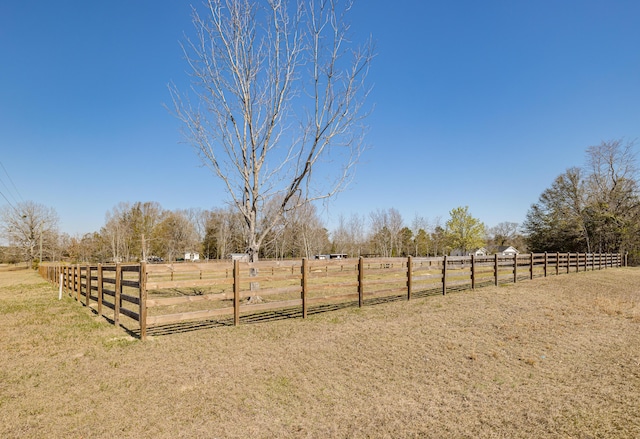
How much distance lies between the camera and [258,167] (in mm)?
11391

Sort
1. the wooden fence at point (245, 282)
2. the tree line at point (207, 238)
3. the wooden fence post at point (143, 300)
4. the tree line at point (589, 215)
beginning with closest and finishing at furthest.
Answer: the wooden fence post at point (143, 300)
the wooden fence at point (245, 282)
the tree line at point (589, 215)
the tree line at point (207, 238)

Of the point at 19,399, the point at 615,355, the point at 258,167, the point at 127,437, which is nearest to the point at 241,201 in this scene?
the point at 258,167

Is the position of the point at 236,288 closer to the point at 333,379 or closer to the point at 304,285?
the point at 304,285

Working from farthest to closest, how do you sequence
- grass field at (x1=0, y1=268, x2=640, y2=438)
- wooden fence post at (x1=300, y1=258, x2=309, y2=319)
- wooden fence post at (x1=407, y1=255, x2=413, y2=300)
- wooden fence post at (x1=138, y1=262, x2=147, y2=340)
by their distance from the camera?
1. wooden fence post at (x1=407, y1=255, x2=413, y2=300)
2. wooden fence post at (x1=300, y1=258, x2=309, y2=319)
3. wooden fence post at (x1=138, y1=262, x2=147, y2=340)
4. grass field at (x1=0, y1=268, x2=640, y2=438)

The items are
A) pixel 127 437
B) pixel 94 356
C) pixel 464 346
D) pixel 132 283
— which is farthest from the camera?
pixel 132 283

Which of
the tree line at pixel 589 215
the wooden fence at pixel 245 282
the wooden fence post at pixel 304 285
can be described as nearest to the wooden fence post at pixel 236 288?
the wooden fence at pixel 245 282

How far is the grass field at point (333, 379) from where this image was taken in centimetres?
325

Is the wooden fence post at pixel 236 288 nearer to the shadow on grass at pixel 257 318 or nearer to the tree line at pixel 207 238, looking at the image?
the shadow on grass at pixel 257 318

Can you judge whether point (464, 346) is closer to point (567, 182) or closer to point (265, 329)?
point (265, 329)

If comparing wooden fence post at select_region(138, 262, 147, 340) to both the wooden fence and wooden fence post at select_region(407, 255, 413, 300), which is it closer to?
the wooden fence

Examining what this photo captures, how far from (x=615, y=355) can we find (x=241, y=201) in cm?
1004

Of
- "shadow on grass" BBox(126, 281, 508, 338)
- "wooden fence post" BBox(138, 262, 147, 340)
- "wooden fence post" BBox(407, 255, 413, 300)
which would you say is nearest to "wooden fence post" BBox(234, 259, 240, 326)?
"shadow on grass" BBox(126, 281, 508, 338)

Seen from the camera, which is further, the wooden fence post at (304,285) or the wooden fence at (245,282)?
the wooden fence post at (304,285)

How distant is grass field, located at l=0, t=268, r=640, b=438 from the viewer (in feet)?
10.7
